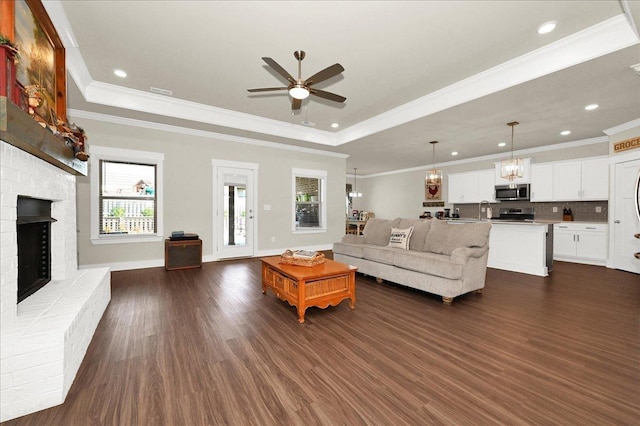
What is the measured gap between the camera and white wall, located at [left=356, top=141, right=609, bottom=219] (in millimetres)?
6310

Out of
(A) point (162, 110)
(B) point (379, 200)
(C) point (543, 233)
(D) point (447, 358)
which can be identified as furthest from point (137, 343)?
(B) point (379, 200)

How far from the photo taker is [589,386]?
68.1 inches

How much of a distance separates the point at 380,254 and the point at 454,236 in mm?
1106

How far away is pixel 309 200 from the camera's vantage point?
739 centimetres

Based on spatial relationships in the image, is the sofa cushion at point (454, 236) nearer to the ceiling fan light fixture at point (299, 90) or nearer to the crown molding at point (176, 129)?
the ceiling fan light fixture at point (299, 90)

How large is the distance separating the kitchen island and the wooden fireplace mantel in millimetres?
5244

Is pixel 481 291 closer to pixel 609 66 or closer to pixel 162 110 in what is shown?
pixel 609 66

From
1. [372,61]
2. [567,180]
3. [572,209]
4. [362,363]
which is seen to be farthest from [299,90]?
[572,209]

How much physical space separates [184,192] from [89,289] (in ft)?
10.9

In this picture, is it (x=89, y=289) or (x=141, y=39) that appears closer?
(x=89, y=289)

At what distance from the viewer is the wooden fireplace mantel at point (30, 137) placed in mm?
1466

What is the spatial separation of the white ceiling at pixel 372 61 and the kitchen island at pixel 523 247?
1.95 metres

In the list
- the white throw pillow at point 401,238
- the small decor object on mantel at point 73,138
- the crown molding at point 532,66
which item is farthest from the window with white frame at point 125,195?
the crown molding at point 532,66

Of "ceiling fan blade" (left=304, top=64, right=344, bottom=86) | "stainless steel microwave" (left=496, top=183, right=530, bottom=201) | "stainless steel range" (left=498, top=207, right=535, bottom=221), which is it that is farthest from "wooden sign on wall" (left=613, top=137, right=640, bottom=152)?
"ceiling fan blade" (left=304, top=64, right=344, bottom=86)
